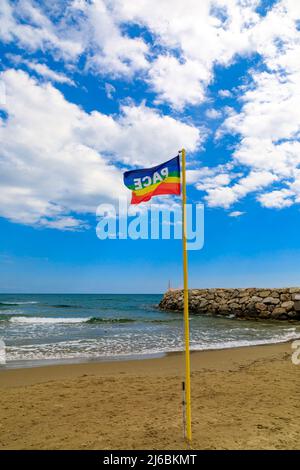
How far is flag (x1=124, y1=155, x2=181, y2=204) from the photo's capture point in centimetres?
437

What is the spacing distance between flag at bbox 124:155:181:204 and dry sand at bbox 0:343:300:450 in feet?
10.6

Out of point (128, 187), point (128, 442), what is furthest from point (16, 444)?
point (128, 187)

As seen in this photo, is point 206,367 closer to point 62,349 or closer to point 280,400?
point 280,400

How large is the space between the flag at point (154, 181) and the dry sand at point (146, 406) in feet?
10.6

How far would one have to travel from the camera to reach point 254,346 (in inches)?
495

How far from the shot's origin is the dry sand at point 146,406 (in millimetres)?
4180

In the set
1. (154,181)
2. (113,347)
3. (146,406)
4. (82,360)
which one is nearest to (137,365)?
(82,360)

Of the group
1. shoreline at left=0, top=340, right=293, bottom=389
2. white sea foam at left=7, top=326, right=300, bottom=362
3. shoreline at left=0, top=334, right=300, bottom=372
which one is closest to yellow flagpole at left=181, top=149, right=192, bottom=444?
shoreline at left=0, top=340, right=293, bottom=389

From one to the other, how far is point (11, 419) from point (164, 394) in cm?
279

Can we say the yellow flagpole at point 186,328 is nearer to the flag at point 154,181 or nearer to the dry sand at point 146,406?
the flag at point 154,181

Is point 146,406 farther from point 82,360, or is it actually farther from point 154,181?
point 82,360

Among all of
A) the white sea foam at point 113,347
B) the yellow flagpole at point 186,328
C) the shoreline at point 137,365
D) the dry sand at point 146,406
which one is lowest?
the white sea foam at point 113,347

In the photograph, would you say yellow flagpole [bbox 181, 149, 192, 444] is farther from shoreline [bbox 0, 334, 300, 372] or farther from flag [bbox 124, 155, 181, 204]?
shoreline [bbox 0, 334, 300, 372]

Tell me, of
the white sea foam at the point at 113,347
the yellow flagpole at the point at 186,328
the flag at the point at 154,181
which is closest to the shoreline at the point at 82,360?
the white sea foam at the point at 113,347
